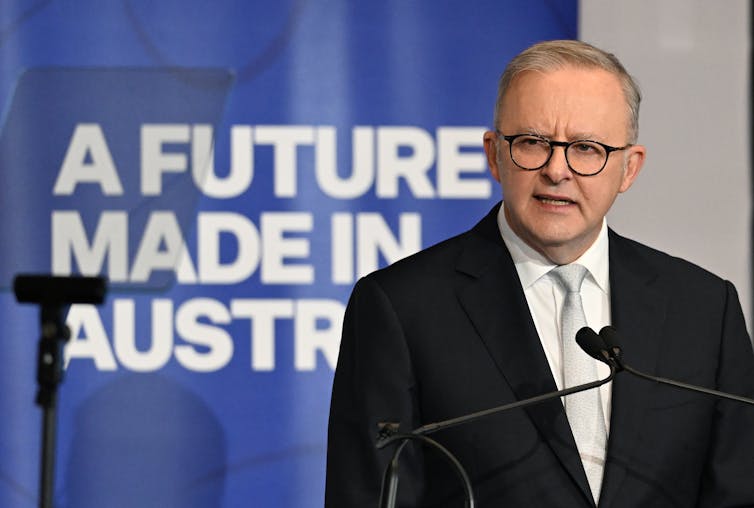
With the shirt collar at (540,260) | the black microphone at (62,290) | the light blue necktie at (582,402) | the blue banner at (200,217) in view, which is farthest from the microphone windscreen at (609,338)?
the blue banner at (200,217)

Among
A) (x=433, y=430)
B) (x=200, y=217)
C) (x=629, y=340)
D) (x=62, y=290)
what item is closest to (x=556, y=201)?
(x=629, y=340)

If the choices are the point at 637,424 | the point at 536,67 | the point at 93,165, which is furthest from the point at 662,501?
the point at 93,165

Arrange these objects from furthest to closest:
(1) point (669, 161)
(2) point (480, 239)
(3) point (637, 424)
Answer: (1) point (669, 161), (2) point (480, 239), (3) point (637, 424)

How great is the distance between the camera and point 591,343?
5.72ft

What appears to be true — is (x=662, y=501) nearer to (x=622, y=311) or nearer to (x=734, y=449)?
(x=734, y=449)

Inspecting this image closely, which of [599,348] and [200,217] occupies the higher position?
[200,217]

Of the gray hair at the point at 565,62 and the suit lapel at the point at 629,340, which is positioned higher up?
the gray hair at the point at 565,62

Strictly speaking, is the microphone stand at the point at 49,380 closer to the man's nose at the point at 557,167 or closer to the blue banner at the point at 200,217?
the man's nose at the point at 557,167

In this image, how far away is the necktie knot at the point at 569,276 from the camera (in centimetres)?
205

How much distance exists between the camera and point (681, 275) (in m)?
2.16

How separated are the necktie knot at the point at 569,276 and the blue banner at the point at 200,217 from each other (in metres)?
1.23

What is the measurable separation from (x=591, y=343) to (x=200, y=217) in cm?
170

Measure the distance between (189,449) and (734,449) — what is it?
66.6 inches

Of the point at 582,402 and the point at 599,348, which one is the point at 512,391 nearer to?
the point at 582,402
